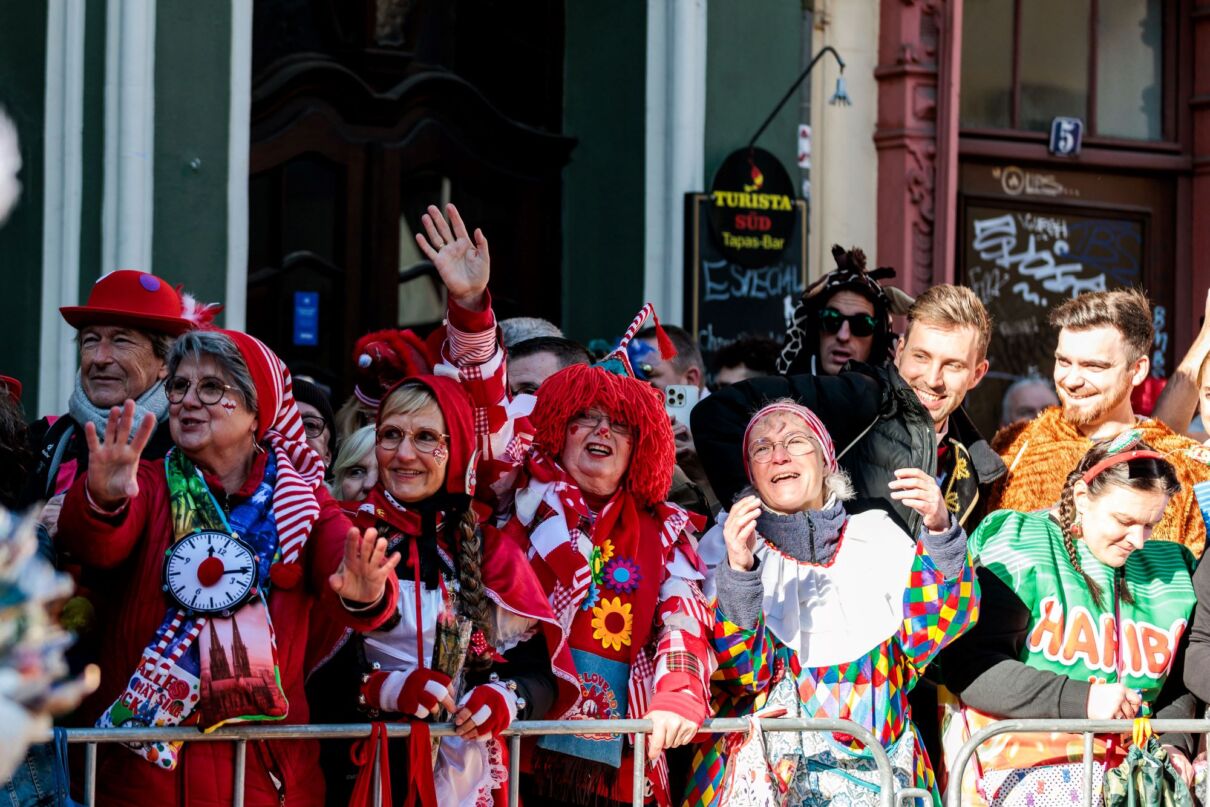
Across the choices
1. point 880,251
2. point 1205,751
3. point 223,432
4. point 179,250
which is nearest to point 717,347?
point 880,251

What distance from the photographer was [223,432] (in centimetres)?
377

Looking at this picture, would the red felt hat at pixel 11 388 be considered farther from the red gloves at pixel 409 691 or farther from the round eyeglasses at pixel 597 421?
the round eyeglasses at pixel 597 421

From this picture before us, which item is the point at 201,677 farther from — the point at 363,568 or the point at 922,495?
the point at 922,495

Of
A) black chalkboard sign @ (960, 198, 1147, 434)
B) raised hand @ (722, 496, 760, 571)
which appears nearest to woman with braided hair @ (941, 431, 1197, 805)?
raised hand @ (722, 496, 760, 571)

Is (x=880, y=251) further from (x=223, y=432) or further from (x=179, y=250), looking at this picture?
(x=223, y=432)

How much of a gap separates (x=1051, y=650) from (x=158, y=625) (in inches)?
87.0

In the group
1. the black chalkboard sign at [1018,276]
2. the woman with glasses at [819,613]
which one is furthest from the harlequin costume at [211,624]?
the black chalkboard sign at [1018,276]

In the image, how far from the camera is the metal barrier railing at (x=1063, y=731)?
13.3ft

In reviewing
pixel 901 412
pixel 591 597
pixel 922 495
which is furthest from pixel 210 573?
pixel 901 412

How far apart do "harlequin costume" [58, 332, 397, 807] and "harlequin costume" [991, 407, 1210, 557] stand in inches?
81.8

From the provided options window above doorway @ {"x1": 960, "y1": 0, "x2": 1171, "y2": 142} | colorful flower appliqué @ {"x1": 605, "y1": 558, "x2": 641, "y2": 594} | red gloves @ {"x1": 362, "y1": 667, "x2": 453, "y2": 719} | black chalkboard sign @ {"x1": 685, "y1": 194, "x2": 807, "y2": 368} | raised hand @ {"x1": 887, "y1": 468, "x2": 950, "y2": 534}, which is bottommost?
red gloves @ {"x1": 362, "y1": 667, "x2": 453, "y2": 719}

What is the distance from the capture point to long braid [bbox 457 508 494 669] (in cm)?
394

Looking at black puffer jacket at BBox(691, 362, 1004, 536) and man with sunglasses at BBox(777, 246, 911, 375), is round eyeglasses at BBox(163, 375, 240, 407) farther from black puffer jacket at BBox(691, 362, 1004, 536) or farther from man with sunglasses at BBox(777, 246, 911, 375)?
man with sunglasses at BBox(777, 246, 911, 375)

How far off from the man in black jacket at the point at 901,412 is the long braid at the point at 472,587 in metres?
0.86
